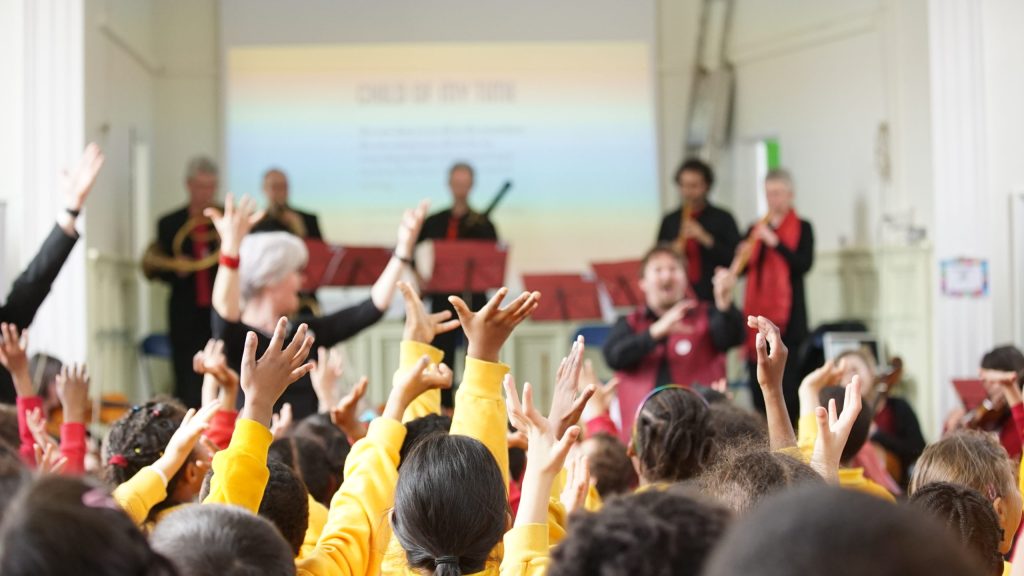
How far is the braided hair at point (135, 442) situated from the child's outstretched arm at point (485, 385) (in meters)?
0.66

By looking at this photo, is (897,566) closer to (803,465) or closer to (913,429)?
(803,465)

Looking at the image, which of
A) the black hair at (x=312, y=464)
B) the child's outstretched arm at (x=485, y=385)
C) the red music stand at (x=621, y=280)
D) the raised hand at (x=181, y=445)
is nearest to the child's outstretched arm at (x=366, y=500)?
the child's outstretched arm at (x=485, y=385)

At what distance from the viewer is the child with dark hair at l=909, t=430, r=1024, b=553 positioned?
2.27 meters

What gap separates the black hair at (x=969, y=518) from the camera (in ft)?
6.20

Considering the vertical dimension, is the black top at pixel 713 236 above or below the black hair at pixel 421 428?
above

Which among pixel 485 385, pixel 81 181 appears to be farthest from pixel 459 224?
pixel 485 385

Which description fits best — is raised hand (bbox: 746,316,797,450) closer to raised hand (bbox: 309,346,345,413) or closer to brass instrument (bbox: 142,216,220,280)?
raised hand (bbox: 309,346,345,413)

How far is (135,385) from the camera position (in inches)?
309

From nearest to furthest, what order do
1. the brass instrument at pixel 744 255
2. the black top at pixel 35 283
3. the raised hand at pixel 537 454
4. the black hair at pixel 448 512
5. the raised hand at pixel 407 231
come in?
1. the raised hand at pixel 537 454
2. the black hair at pixel 448 512
3. the black top at pixel 35 283
4. the raised hand at pixel 407 231
5. the brass instrument at pixel 744 255

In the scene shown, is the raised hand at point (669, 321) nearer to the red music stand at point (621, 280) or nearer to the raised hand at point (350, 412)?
the red music stand at point (621, 280)

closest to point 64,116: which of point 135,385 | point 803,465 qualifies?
point 135,385

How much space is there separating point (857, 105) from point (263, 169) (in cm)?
384

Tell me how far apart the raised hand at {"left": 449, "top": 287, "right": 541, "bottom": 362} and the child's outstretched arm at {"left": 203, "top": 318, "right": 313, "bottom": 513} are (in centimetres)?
30

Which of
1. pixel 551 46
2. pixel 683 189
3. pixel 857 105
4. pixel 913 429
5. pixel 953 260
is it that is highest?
pixel 551 46
